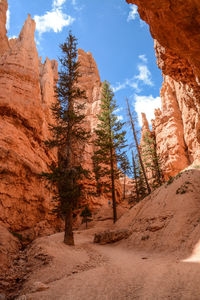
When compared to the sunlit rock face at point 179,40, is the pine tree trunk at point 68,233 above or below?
below

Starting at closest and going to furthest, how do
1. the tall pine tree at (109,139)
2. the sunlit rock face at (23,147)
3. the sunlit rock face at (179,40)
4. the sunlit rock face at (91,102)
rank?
the sunlit rock face at (179,40) → the sunlit rock face at (23,147) → the tall pine tree at (109,139) → the sunlit rock face at (91,102)

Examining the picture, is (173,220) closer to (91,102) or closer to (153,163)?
(153,163)

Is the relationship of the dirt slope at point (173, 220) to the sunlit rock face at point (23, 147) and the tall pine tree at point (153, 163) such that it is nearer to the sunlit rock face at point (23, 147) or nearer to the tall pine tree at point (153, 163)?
the sunlit rock face at point (23, 147)

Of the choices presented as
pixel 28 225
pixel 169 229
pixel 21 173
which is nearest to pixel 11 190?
pixel 21 173

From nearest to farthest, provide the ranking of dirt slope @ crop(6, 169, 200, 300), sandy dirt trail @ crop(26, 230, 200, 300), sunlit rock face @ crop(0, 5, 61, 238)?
sandy dirt trail @ crop(26, 230, 200, 300) → dirt slope @ crop(6, 169, 200, 300) → sunlit rock face @ crop(0, 5, 61, 238)

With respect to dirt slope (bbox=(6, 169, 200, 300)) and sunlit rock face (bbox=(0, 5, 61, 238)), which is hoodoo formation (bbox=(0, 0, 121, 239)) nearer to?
sunlit rock face (bbox=(0, 5, 61, 238))

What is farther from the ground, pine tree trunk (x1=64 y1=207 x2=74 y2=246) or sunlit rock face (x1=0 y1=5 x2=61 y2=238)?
sunlit rock face (x1=0 y1=5 x2=61 y2=238)

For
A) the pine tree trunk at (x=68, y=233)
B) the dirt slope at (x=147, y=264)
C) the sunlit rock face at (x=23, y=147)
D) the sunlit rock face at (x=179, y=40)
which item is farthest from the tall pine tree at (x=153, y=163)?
the pine tree trunk at (x=68, y=233)

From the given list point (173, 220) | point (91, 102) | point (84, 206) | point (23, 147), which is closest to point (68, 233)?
point (84, 206)

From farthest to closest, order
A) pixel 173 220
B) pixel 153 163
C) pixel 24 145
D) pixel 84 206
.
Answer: pixel 153 163 → pixel 24 145 → pixel 84 206 → pixel 173 220

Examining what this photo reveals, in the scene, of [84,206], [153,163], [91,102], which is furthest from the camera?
[91,102]

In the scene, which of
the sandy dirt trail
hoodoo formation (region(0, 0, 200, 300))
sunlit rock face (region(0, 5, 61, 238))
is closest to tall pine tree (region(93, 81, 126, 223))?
hoodoo formation (region(0, 0, 200, 300))

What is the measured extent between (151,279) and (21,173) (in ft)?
47.4

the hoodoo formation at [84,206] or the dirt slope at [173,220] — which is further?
the dirt slope at [173,220]
